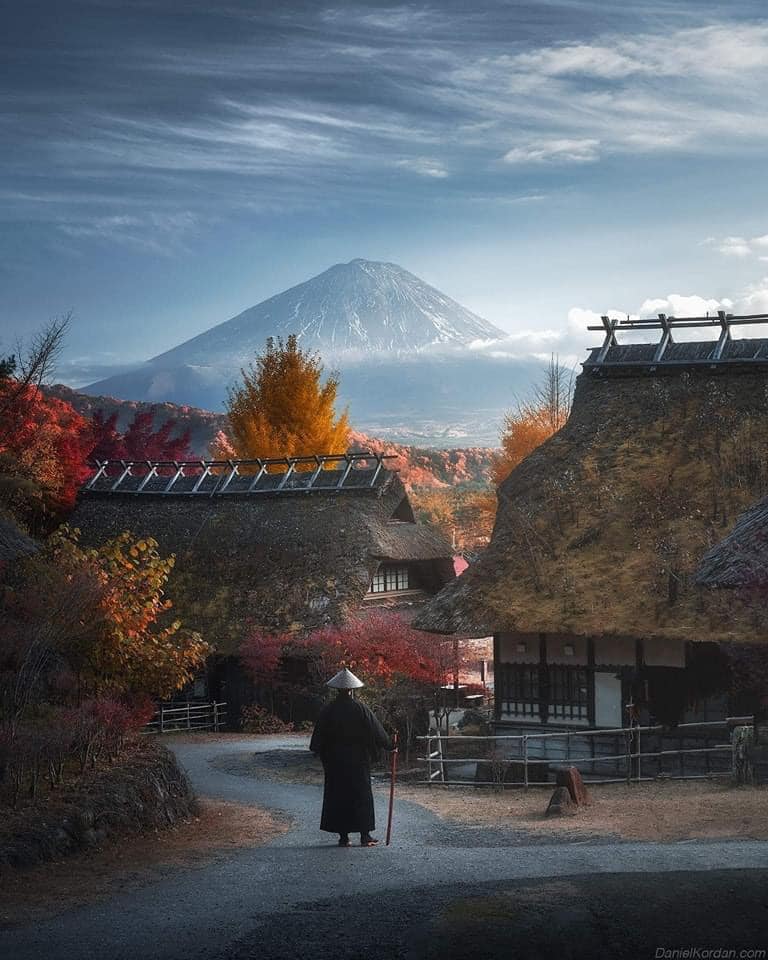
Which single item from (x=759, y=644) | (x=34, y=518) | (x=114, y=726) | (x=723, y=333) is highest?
(x=723, y=333)

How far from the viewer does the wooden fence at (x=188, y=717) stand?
2814cm

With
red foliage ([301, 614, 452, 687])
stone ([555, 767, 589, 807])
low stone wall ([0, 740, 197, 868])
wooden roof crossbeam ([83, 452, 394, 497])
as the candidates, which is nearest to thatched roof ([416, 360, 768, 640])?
red foliage ([301, 614, 452, 687])

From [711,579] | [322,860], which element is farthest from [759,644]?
[322,860]

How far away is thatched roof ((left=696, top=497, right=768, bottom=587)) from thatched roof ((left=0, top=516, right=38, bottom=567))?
10616mm

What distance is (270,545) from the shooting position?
3122 centimetres

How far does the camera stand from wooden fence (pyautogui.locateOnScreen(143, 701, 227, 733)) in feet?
92.3

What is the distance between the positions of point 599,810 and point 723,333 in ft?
48.1

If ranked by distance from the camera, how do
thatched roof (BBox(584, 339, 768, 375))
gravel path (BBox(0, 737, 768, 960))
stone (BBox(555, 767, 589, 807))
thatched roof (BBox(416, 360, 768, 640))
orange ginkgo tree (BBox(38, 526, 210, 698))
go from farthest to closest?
1. thatched roof (BBox(584, 339, 768, 375))
2. thatched roof (BBox(416, 360, 768, 640))
3. orange ginkgo tree (BBox(38, 526, 210, 698))
4. stone (BBox(555, 767, 589, 807))
5. gravel path (BBox(0, 737, 768, 960))

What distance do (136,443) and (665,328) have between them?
70.9 feet

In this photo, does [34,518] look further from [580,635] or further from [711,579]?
[711,579]

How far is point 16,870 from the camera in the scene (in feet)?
38.1

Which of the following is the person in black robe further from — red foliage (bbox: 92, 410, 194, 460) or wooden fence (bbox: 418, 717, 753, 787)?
red foliage (bbox: 92, 410, 194, 460)

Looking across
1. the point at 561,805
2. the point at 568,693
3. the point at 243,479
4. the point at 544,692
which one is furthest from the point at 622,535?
the point at 243,479

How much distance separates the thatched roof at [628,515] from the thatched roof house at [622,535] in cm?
3
